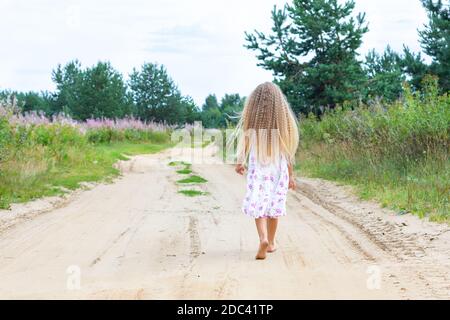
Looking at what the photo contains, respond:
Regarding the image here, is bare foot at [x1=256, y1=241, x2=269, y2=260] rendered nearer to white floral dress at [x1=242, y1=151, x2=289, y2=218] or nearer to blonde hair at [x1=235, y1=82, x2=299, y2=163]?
white floral dress at [x1=242, y1=151, x2=289, y2=218]

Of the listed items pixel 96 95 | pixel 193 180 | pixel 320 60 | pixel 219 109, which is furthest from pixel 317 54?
pixel 219 109

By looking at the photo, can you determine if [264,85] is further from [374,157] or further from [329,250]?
[374,157]

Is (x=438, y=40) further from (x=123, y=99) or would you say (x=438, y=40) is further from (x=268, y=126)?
(x=123, y=99)

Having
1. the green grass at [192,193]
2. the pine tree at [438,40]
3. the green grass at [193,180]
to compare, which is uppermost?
the pine tree at [438,40]

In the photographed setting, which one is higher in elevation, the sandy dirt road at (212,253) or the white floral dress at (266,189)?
the white floral dress at (266,189)

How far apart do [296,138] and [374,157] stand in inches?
348

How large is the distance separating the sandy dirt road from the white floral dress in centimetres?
55

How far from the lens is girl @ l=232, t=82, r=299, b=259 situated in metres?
8.50

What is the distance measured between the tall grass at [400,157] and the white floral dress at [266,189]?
309 cm

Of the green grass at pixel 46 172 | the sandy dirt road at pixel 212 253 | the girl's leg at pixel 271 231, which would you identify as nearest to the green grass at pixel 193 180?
the green grass at pixel 46 172

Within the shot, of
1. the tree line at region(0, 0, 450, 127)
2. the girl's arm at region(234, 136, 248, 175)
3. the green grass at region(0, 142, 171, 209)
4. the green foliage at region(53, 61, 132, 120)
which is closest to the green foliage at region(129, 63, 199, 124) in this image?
the green foliage at region(53, 61, 132, 120)

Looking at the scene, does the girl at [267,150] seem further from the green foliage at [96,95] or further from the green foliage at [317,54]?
the green foliage at [96,95]

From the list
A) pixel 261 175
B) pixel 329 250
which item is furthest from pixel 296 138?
pixel 329 250

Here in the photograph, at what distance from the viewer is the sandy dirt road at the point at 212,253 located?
22.0 ft
